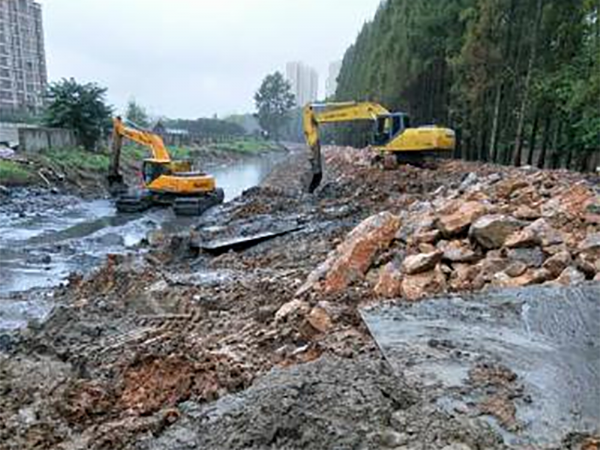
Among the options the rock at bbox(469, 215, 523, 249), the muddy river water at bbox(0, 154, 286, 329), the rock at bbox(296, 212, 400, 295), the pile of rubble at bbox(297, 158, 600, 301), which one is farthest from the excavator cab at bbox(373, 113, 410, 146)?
the rock at bbox(469, 215, 523, 249)

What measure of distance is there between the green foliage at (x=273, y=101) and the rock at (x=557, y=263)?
96.2 meters

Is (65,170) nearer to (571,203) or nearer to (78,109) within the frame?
(78,109)

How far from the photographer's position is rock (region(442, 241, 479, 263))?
5.70 metres

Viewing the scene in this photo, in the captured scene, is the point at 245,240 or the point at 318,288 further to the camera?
the point at 245,240

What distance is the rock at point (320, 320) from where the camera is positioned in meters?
4.69

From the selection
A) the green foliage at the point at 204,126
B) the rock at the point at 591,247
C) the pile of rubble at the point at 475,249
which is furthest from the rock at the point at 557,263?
the green foliage at the point at 204,126

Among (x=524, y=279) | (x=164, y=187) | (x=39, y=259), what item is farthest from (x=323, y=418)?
(x=164, y=187)

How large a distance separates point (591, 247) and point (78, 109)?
2947 cm

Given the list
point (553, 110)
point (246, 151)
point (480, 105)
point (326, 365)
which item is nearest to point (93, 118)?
point (480, 105)

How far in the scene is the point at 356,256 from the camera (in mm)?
6301

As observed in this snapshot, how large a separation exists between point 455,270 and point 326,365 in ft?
8.36

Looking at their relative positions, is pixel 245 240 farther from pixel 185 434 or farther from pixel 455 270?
pixel 185 434

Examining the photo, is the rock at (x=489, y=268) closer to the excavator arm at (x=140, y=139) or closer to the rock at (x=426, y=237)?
the rock at (x=426, y=237)

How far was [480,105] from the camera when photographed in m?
21.7
